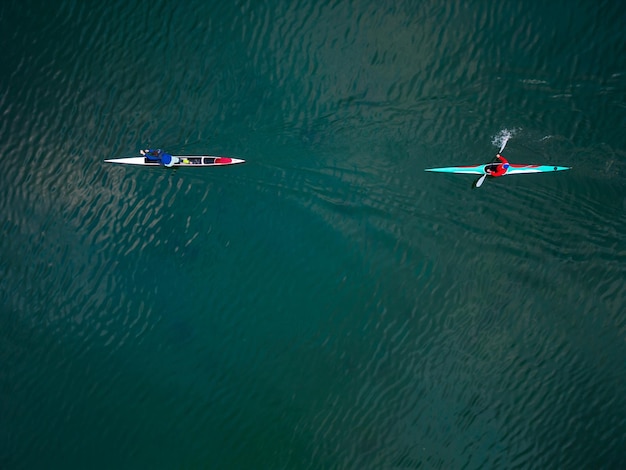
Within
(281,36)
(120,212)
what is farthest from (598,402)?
(120,212)

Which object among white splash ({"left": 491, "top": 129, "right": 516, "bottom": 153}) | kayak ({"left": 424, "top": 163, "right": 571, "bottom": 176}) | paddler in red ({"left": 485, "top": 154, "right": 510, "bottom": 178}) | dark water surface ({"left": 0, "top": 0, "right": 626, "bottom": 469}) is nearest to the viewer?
paddler in red ({"left": 485, "top": 154, "right": 510, "bottom": 178})

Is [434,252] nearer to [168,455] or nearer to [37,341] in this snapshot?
[168,455]

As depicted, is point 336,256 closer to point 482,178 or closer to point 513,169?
point 482,178

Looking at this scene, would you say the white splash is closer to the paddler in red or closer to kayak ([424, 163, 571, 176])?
the paddler in red

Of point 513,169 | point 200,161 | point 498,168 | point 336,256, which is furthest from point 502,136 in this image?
point 200,161

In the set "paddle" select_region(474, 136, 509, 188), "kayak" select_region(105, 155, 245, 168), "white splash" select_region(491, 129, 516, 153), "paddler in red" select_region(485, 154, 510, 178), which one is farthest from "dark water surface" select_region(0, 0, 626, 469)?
"paddler in red" select_region(485, 154, 510, 178)
